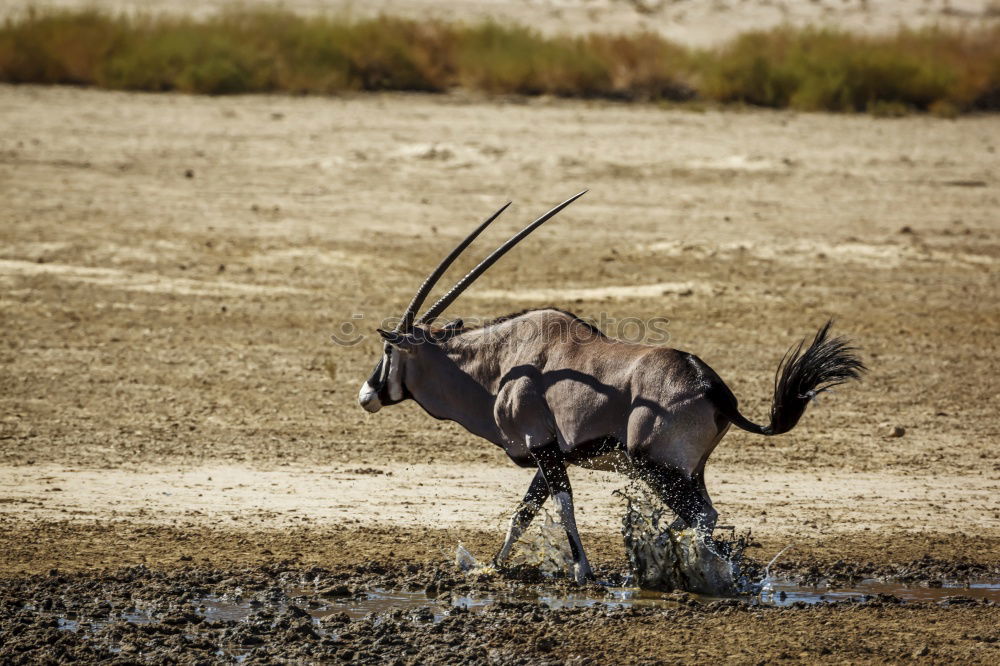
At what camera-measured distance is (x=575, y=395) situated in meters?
7.44

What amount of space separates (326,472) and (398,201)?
803cm

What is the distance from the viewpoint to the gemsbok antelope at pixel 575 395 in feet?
23.6

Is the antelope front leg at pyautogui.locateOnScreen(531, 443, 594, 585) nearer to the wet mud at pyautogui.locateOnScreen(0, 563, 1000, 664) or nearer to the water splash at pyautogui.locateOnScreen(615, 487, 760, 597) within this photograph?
the water splash at pyautogui.locateOnScreen(615, 487, 760, 597)

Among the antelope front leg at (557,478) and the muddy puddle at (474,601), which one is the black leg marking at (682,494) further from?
the muddy puddle at (474,601)

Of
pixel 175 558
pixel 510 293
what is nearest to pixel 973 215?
pixel 510 293

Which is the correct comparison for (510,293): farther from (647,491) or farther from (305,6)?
(305,6)

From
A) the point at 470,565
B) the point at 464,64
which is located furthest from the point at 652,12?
the point at 470,565

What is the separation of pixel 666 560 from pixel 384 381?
1.86m

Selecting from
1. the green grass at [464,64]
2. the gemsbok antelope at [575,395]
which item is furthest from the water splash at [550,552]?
the green grass at [464,64]

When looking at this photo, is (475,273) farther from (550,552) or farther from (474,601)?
(474,601)

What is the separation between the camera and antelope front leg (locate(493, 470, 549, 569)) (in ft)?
25.4

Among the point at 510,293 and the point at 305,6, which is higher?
the point at 305,6

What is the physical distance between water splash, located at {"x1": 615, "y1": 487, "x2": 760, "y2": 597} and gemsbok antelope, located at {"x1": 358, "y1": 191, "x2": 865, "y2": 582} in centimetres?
27

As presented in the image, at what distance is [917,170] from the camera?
19797 mm
